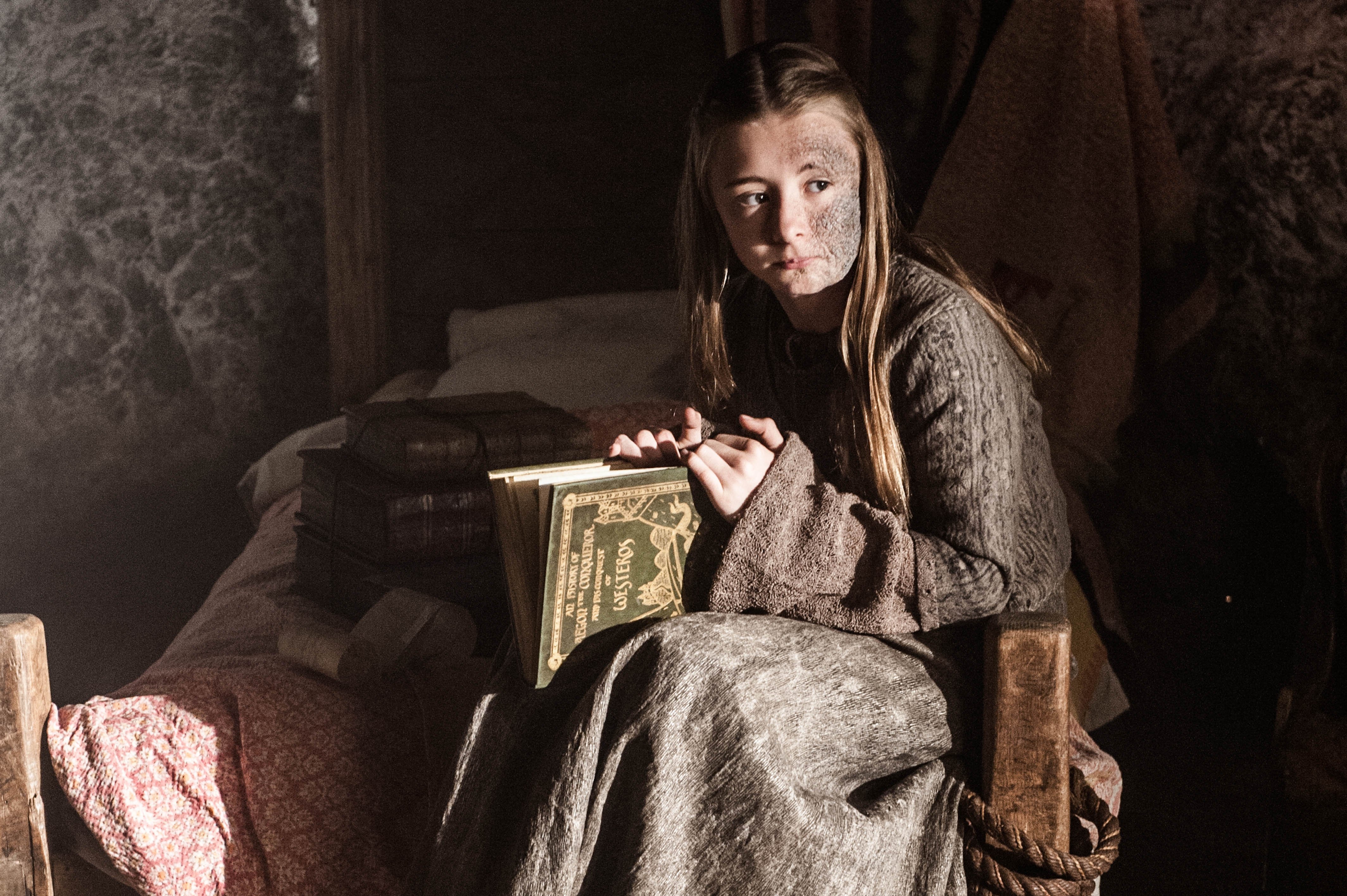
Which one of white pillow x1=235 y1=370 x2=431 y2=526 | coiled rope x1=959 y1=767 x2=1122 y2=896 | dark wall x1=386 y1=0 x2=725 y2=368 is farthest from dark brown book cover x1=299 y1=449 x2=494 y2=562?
dark wall x1=386 y1=0 x2=725 y2=368

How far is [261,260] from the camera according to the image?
10.0ft

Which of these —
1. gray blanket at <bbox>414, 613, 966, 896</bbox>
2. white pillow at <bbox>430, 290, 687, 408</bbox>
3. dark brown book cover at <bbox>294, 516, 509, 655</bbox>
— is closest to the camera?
gray blanket at <bbox>414, 613, 966, 896</bbox>

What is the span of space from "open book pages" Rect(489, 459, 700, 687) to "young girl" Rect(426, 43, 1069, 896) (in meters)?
0.02

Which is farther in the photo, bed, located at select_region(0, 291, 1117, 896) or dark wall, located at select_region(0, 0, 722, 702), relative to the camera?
dark wall, located at select_region(0, 0, 722, 702)

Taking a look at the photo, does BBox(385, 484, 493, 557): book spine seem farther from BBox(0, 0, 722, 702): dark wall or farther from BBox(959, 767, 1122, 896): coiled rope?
BBox(0, 0, 722, 702): dark wall

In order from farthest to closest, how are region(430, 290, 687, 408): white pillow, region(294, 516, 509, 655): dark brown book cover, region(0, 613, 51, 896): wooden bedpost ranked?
region(430, 290, 687, 408): white pillow < region(294, 516, 509, 655): dark brown book cover < region(0, 613, 51, 896): wooden bedpost

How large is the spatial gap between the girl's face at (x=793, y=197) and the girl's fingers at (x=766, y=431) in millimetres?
173

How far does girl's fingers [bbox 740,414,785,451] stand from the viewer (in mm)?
1193

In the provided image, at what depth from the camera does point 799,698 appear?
3.57 ft

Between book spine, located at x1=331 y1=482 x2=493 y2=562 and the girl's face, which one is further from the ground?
the girl's face

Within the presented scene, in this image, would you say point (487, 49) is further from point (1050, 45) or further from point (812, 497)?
point (812, 497)

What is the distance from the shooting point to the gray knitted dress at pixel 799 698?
1.05 m

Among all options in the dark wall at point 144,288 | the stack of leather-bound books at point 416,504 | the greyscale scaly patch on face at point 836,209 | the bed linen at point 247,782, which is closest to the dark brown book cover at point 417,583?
the stack of leather-bound books at point 416,504

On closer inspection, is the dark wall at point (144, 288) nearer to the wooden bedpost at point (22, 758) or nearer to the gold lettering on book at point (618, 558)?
the wooden bedpost at point (22, 758)
